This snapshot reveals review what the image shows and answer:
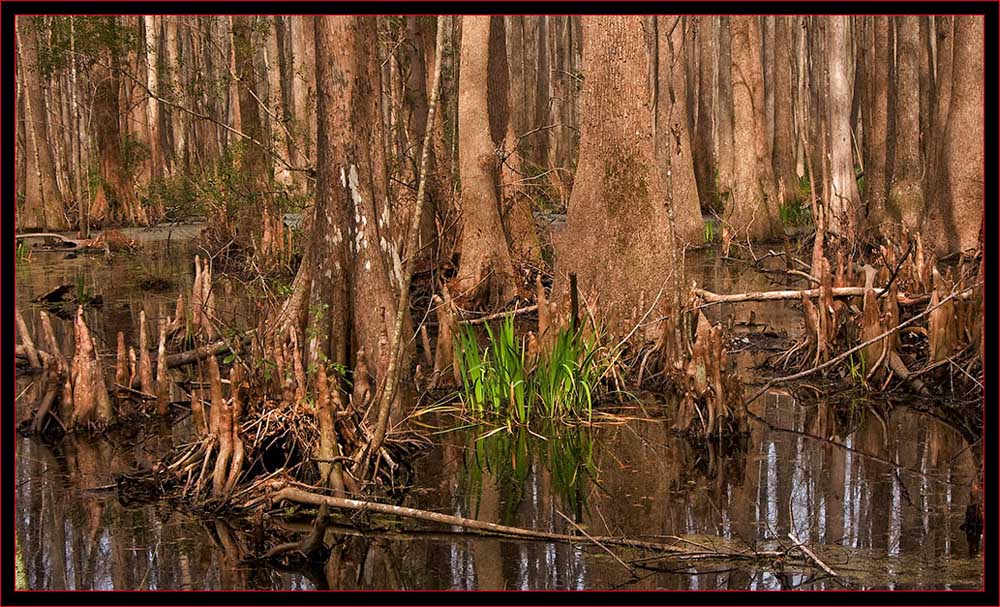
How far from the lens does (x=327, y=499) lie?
4.57 m

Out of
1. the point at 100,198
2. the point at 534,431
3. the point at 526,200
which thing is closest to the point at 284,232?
the point at 526,200

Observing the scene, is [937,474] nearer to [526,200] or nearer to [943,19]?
[526,200]

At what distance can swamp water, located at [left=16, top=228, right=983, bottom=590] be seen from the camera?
13.7ft

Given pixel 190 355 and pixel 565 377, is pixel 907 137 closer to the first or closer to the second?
pixel 565 377

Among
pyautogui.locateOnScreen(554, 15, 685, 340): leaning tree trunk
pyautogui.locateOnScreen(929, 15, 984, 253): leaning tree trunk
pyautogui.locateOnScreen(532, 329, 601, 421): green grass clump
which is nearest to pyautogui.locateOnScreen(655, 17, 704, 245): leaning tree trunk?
pyautogui.locateOnScreen(929, 15, 984, 253): leaning tree trunk

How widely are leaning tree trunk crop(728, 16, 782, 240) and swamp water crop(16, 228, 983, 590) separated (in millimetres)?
8428

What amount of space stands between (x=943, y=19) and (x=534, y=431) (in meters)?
9.29

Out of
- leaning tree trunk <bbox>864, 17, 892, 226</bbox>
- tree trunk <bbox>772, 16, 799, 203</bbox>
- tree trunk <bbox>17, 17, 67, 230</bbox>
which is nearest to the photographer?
leaning tree trunk <bbox>864, 17, 892, 226</bbox>

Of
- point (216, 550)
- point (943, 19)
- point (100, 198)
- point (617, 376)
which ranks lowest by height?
point (216, 550)

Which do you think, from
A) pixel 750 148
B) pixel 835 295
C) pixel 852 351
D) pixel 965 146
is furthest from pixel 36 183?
pixel 852 351

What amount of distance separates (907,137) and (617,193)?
7104mm

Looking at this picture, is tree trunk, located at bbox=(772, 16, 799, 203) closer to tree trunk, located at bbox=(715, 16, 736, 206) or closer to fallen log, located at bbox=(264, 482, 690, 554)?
tree trunk, located at bbox=(715, 16, 736, 206)

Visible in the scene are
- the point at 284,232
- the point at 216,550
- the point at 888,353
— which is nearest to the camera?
the point at 216,550

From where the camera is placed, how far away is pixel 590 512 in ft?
16.3
